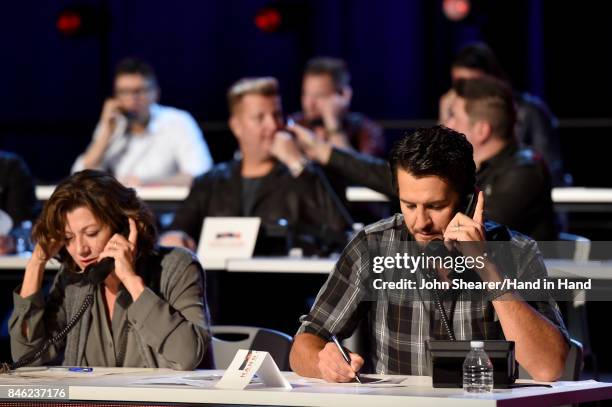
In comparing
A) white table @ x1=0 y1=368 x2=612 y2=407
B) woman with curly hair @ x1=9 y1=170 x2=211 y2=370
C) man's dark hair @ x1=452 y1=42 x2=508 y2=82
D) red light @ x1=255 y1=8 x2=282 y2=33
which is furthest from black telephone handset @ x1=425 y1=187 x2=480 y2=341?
red light @ x1=255 y1=8 x2=282 y2=33

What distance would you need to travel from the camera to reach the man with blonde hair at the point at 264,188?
615 cm

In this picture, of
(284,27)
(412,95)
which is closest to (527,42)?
(412,95)

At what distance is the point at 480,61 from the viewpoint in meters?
7.41

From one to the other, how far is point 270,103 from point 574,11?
3.71 metres

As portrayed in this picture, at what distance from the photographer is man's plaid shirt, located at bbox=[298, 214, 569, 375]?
3.14 metres

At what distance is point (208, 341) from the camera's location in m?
3.44

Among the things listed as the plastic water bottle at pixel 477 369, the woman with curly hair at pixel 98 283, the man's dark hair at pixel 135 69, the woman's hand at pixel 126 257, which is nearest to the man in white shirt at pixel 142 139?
the man's dark hair at pixel 135 69

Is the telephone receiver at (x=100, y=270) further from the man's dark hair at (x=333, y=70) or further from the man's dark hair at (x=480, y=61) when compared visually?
the man's dark hair at (x=333, y=70)

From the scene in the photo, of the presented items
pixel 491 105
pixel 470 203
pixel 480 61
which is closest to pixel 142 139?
pixel 480 61

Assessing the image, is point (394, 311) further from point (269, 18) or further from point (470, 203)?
point (269, 18)

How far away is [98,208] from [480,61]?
4.22m

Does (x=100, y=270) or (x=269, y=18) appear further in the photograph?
(x=269, y=18)

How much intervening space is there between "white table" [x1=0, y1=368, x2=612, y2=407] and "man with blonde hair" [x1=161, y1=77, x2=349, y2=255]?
3227 mm

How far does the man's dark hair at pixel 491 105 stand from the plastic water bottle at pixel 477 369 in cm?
259
